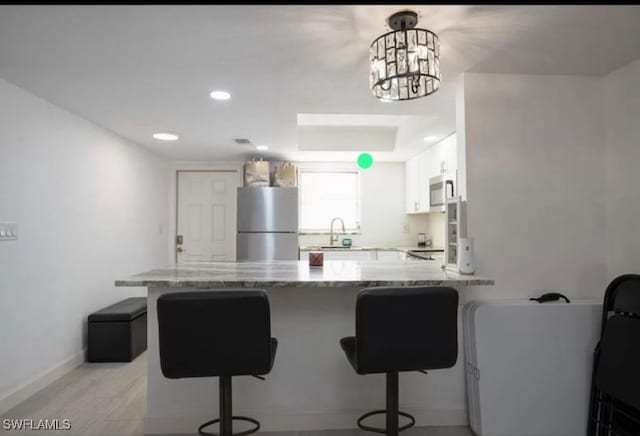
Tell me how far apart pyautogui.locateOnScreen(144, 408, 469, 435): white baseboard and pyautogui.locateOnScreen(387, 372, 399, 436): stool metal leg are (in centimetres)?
55

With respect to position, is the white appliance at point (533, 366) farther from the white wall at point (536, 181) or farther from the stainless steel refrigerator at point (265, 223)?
the stainless steel refrigerator at point (265, 223)

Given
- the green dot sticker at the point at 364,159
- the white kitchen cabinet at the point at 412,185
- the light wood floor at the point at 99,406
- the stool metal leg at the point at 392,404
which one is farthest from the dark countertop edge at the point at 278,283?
the white kitchen cabinet at the point at 412,185

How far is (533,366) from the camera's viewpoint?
2.22 metres

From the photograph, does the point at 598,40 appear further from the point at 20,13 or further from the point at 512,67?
the point at 20,13

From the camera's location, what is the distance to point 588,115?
2.51 m

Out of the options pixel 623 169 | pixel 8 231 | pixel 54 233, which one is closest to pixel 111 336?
pixel 54 233

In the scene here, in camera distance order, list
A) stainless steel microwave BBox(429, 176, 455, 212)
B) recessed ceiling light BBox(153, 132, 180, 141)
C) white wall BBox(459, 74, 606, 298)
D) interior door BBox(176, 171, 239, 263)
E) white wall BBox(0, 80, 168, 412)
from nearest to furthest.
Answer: white wall BBox(459, 74, 606, 298) < white wall BBox(0, 80, 168, 412) < recessed ceiling light BBox(153, 132, 180, 141) < stainless steel microwave BBox(429, 176, 455, 212) < interior door BBox(176, 171, 239, 263)

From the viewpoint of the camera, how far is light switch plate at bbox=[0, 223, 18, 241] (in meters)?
2.56

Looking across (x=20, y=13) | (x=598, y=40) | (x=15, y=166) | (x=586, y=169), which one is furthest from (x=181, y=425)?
(x=598, y=40)

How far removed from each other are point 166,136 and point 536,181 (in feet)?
11.2

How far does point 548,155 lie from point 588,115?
37 centimetres

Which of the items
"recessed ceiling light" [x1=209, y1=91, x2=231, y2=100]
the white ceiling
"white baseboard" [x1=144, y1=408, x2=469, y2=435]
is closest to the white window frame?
the white ceiling

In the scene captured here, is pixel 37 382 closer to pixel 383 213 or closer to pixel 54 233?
pixel 54 233

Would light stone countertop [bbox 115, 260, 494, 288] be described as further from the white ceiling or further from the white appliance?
the white ceiling
